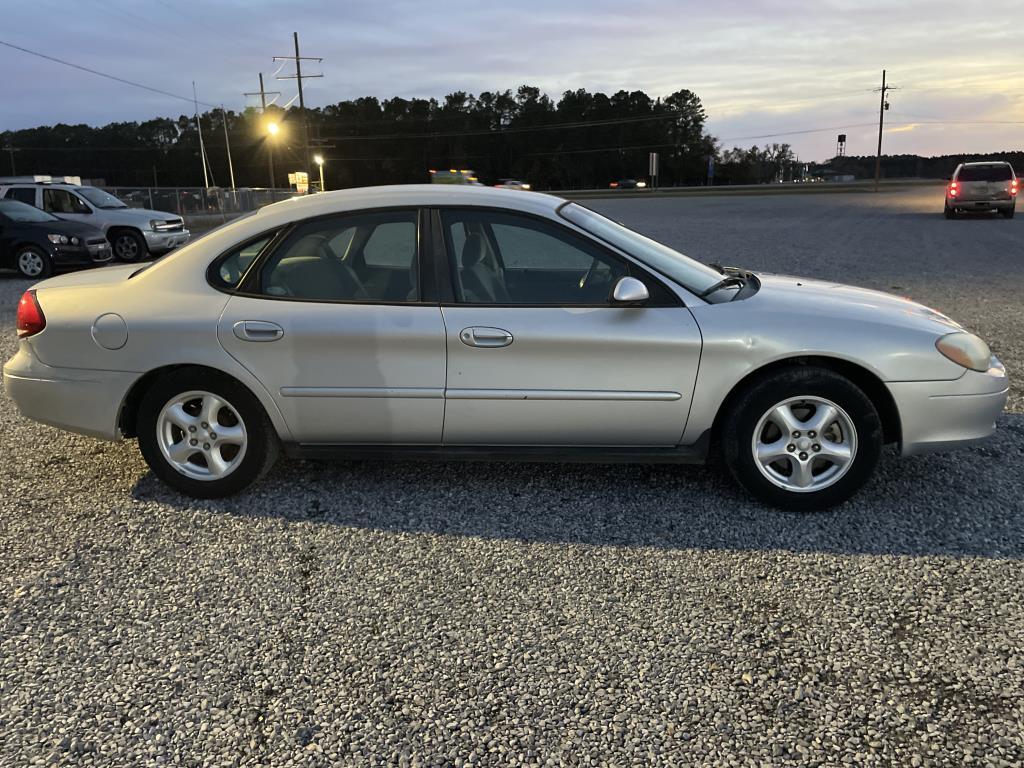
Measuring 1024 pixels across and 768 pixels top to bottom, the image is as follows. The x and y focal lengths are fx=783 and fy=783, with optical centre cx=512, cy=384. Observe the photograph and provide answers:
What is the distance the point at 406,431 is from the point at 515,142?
128933 millimetres

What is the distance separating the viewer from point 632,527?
12.3 feet

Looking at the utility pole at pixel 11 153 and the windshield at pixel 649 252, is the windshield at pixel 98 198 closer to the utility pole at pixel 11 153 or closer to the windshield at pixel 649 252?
the windshield at pixel 649 252

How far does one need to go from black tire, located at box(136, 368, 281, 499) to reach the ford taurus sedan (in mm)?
10

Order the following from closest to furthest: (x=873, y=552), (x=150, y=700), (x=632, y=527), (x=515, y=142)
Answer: (x=150, y=700), (x=873, y=552), (x=632, y=527), (x=515, y=142)

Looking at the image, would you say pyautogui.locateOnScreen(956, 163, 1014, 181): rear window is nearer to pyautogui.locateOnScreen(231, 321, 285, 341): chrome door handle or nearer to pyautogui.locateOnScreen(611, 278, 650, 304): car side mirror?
pyautogui.locateOnScreen(611, 278, 650, 304): car side mirror

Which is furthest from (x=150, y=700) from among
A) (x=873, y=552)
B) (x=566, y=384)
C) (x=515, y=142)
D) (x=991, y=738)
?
(x=515, y=142)

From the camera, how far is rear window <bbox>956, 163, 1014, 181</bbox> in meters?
23.9

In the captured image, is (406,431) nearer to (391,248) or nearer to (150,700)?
(391,248)

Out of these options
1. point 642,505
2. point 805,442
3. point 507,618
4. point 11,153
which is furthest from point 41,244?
point 11,153

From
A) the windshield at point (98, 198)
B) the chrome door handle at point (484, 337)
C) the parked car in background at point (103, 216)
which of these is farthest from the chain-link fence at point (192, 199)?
the chrome door handle at point (484, 337)

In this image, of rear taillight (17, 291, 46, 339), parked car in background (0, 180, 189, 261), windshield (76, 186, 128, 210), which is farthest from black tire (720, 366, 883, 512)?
windshield (76, 186, 128, 210)

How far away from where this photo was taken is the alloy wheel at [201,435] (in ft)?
13.0

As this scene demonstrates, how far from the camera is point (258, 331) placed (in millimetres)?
3822

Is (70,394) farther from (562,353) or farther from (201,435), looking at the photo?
(562,353)
